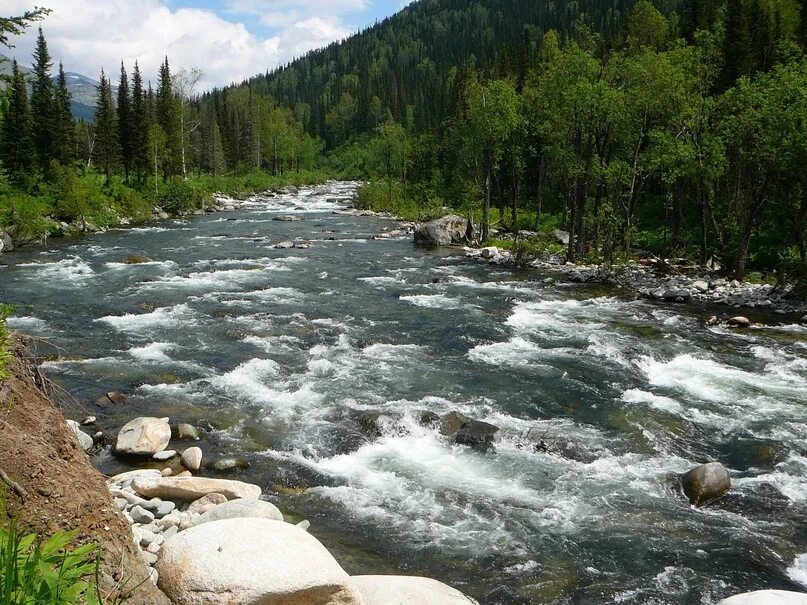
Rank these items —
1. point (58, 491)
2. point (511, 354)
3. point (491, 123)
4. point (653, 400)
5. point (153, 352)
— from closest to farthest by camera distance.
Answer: point (58, 491) < point (653, 400) < point (153, 352) < point (511, 354) < point (491, 123)

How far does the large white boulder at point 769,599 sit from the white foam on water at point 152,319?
17.1 meters

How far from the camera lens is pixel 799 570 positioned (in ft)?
27.0

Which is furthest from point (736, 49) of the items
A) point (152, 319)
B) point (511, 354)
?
point (152, 319)

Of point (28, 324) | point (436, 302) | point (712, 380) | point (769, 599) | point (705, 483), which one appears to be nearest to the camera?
point (769, 599)

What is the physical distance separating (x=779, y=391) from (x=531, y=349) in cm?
635

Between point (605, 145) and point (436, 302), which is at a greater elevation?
point (605, 145)

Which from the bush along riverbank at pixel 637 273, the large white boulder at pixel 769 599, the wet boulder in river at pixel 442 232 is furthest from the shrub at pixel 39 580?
the wet boulder in river at pixel 442 232

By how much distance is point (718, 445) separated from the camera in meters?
11.9

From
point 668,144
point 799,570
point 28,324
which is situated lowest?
point 799,570

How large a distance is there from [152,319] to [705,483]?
17.1m

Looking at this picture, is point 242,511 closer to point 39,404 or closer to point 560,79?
point 39,404

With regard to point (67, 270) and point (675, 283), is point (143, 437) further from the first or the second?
point (675, 283)

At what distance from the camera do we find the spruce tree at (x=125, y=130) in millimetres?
59250

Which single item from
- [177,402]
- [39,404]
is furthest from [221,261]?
[39,404]
